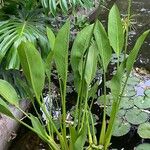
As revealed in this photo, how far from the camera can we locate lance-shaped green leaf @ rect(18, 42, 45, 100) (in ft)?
5.11

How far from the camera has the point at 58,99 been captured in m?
2.82

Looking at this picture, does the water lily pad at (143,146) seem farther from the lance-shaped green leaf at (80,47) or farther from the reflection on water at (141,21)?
the reflection on water at (141,21)

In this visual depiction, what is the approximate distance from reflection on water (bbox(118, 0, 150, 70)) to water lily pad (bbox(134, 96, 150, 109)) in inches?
27.1

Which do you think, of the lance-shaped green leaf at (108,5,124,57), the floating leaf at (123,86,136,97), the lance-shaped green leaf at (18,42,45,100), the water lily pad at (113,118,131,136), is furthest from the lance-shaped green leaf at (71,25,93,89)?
the floating leaf at (123,86,136,97)

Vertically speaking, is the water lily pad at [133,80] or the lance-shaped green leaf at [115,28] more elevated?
the lance-shaped green leaf at [115,28]

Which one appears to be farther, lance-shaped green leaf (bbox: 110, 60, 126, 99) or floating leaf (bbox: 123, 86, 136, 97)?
floating leaf (bbox: 123, 86, 136, 97)

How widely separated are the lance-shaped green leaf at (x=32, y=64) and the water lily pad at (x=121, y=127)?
0.78 meters

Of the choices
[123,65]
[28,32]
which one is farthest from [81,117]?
[28,32]

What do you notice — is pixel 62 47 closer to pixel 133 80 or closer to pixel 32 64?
pixel 32 64

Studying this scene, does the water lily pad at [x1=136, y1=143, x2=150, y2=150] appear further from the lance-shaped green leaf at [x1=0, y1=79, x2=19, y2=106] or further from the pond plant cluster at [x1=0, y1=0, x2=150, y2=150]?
the lance-shaped green leaf at [x1=0, y1=79, x2=19, y2=106]

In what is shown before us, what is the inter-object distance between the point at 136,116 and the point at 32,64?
1.09 metres

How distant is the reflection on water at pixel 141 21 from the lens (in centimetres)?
344

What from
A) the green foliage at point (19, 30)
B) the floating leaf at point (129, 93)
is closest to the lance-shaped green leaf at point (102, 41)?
the green foliage at point (19, 30)

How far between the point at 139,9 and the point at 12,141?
9.71ft
